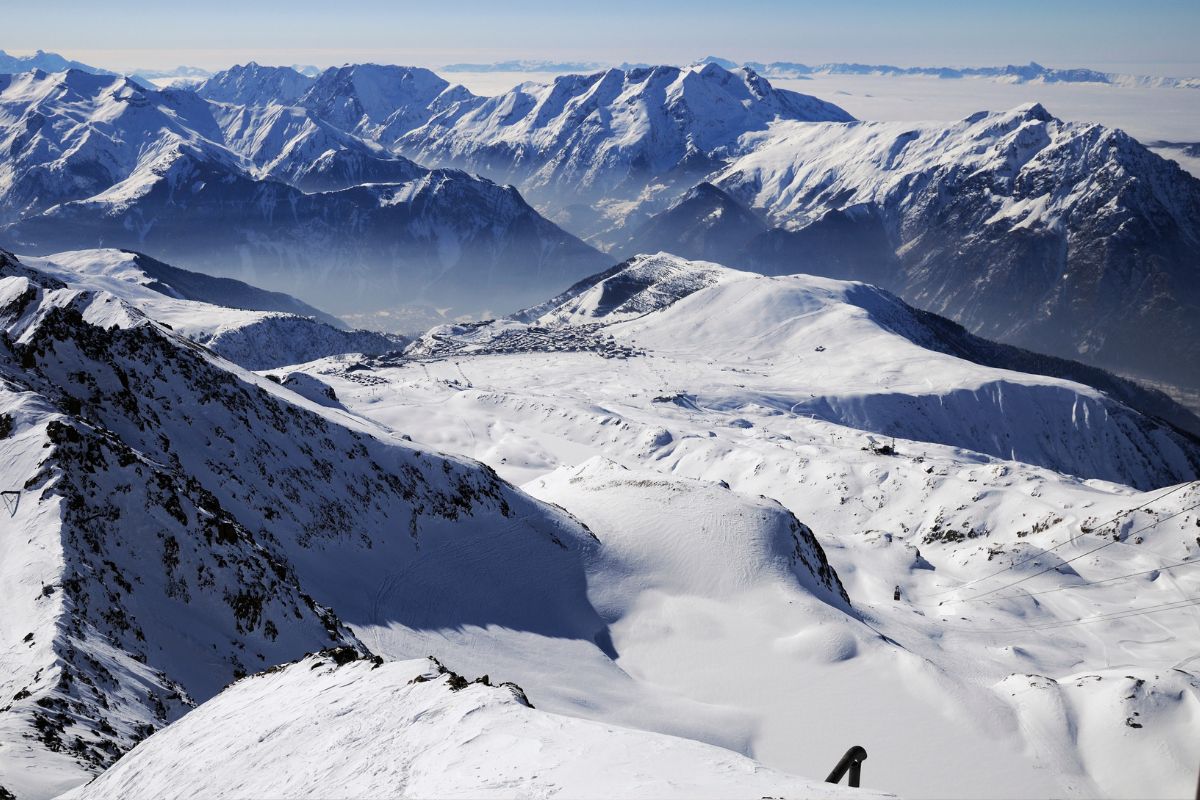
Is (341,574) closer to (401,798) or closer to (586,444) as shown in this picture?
(401,798)

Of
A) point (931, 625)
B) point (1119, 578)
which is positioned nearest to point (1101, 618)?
point (1119, 578)

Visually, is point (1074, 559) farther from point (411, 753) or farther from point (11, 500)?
point (11, 500)

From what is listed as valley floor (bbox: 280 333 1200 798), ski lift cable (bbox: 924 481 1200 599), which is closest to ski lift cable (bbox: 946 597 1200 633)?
valley floor (bbox: 280 333 1200 798)

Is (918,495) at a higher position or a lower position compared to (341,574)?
lower

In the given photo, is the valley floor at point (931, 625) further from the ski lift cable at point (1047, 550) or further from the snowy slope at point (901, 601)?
the ski lift cable at point (1047, 550)

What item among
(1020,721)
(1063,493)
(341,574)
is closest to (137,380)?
(341,574)
